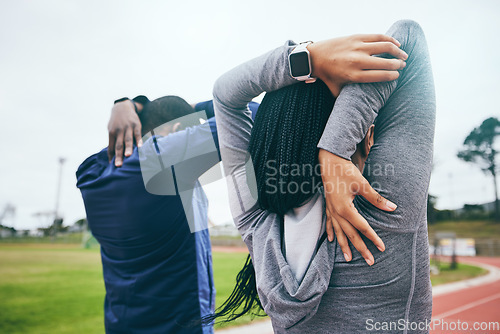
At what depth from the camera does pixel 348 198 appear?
76 centimetres

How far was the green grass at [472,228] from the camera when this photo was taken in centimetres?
2838

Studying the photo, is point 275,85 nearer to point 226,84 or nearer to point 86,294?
point 226,84

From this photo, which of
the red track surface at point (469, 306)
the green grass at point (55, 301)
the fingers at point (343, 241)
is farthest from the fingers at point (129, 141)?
the red track surface at point (469, 306)

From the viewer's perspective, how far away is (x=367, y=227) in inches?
29.9

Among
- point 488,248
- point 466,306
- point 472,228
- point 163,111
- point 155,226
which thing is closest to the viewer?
point 155,226

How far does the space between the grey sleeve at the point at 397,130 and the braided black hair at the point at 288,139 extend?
7cm

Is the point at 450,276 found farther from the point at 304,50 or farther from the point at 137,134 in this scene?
the point at 304,50

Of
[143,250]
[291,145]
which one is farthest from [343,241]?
[143,250]

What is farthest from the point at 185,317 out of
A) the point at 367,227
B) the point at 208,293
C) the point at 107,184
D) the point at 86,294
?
the point at 86,294

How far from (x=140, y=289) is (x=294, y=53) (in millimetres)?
1279

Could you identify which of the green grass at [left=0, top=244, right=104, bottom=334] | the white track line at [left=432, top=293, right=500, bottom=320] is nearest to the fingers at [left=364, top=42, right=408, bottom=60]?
the green grass at [left=0, top=244, right=104, bottom=334]

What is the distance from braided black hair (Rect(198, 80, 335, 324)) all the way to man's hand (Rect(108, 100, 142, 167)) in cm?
76

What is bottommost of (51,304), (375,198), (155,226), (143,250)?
(51,304)

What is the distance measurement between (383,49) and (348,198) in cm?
37
